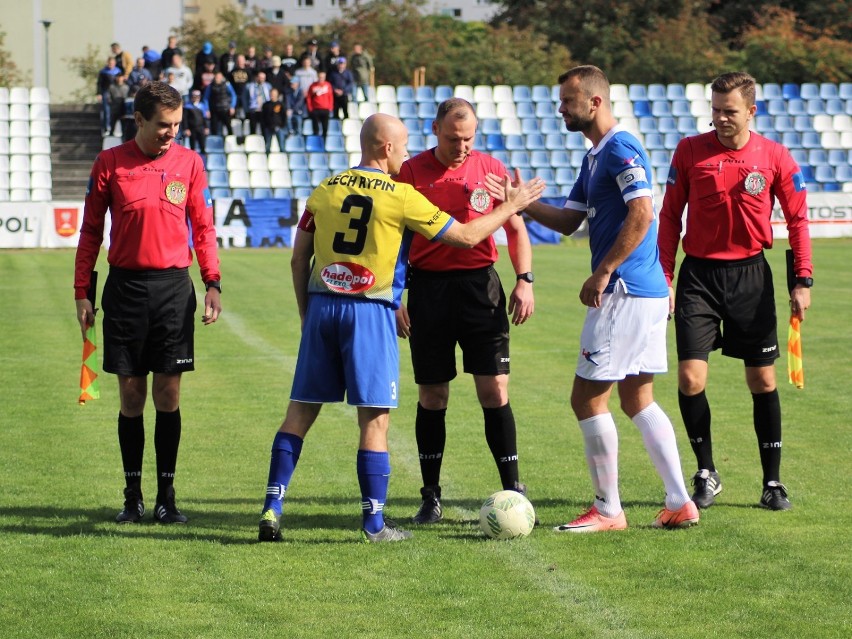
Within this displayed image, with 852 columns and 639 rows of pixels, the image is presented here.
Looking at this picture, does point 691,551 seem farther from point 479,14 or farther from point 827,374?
point 479,14

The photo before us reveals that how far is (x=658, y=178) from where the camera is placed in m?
31.2

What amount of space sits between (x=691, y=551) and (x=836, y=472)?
2.05m

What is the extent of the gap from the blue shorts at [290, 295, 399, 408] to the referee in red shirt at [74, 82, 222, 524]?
0.74 meters

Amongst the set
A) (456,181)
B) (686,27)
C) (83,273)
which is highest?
(686,27)

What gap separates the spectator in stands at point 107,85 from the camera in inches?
1132

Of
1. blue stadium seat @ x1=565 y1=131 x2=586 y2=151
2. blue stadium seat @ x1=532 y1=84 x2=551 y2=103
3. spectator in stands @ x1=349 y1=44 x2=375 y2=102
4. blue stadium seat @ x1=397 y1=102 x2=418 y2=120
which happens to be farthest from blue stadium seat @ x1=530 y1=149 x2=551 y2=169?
spectator in stands @ x1=349 y1=44 x2=375 y2=102

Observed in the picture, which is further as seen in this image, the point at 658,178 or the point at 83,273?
the point at 658,178

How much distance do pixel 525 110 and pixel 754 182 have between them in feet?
91.2

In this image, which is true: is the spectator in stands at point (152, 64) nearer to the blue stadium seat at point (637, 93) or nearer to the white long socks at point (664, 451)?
Result: the blue stadium seat at point (637, 93)

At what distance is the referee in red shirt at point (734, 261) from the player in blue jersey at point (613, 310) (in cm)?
63

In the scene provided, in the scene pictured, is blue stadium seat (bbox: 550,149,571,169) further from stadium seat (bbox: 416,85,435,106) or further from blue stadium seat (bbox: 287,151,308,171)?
blue stadium seat (bbox: 287,151,308,171)

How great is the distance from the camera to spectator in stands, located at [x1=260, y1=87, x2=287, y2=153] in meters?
28.8

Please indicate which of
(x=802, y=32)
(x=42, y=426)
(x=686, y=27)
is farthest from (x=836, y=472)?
(x=802, y=32)

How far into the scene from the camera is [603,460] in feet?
20.3
